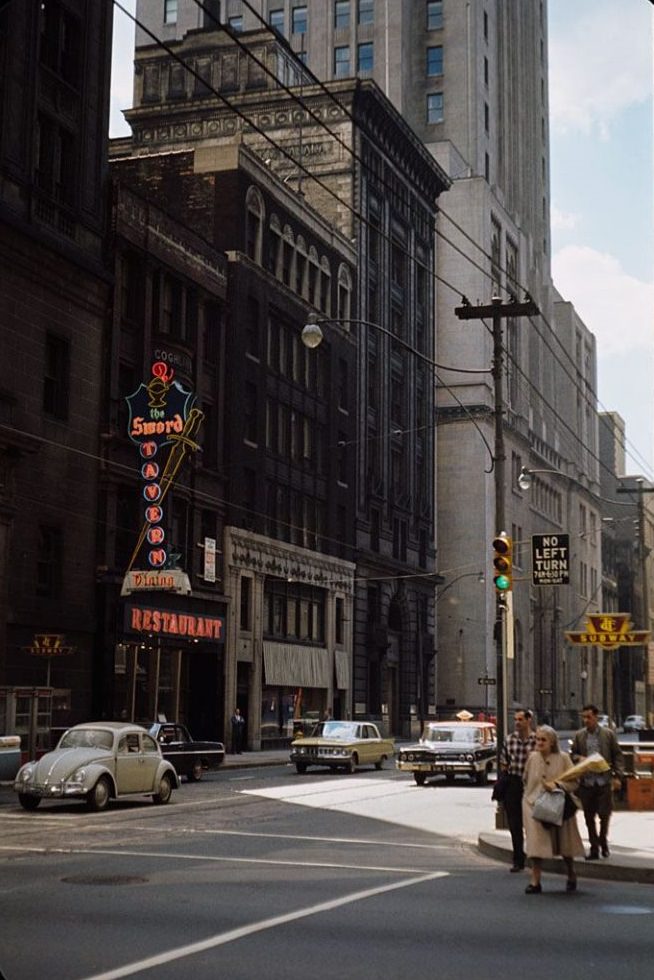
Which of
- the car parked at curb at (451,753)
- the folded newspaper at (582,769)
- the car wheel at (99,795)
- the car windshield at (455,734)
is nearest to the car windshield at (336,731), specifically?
the car parked at curb at (451,753)

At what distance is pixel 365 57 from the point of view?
97.1 meters

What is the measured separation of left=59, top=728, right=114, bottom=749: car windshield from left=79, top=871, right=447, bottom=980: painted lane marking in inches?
451

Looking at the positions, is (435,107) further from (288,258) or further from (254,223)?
(254,223)

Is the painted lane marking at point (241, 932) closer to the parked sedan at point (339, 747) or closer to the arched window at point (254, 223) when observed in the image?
the parked sedan at point (339, 747)

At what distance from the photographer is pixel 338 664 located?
66.1m

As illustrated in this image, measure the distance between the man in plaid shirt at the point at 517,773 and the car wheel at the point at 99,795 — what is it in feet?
33.4

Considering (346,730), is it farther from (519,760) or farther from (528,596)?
(528,596)

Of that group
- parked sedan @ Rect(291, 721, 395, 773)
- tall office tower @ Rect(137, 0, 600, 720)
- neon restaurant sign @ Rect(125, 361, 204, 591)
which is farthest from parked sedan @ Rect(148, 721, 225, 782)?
tall office tower @ Rect(137, 0, 600, 720)

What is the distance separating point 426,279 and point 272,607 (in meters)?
31.1

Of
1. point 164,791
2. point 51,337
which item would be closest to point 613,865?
point 164,791

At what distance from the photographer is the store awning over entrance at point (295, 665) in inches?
2276

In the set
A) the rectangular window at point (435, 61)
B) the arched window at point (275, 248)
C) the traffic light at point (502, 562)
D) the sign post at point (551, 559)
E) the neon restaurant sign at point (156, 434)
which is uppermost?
the rectangular window at point (435, 61)

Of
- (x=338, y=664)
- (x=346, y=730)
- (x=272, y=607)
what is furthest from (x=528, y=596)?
(x=346, y=730)

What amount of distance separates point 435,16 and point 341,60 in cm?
861
